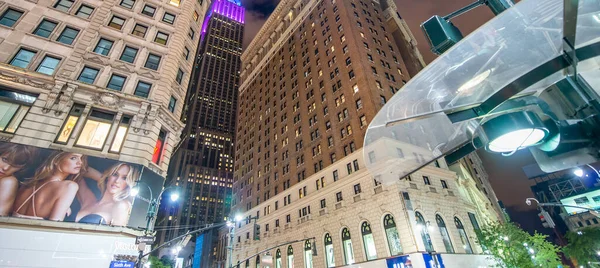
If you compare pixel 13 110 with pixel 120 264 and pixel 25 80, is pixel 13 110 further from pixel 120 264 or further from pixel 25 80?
pixel 120 264

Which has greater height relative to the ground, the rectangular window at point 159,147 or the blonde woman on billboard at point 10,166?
the rectangular window at point 159,147

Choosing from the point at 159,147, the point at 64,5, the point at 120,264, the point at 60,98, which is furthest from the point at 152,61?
the point at 120,264

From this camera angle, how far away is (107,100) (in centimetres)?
1723

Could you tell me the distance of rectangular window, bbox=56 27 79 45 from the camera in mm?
18922

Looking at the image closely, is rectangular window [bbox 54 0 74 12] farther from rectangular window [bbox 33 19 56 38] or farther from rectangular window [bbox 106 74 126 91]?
rectangular window [bbox 106 74 126 91]

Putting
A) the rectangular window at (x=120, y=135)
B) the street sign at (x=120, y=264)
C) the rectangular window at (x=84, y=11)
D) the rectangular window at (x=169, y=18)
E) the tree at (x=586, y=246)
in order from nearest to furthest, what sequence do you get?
the street sign at (x=120, y=264) → the rectangular window at (x=120, y=135) → the rectangular window at (x=84, y=11) → the rectangular window at (x=169, y=18) → the tree at (x=586, y=246)

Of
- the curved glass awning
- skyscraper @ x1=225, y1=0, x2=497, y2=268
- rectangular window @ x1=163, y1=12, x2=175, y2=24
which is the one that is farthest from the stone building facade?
the curved glass awning

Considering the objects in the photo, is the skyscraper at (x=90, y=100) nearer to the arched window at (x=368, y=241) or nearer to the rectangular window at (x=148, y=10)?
the rectangular window at (x=148, y=10)

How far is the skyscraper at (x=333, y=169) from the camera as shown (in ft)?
95.5

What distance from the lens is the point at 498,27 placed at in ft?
7.30

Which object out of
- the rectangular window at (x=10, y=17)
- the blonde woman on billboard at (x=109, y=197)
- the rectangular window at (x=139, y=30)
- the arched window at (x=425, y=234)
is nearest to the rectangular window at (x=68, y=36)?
the rectangular window at (x=10, y=17)

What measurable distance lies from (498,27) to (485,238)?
3785 cm

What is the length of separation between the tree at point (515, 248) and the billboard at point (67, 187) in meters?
35.2

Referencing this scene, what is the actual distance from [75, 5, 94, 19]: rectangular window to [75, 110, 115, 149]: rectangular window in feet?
31.5
